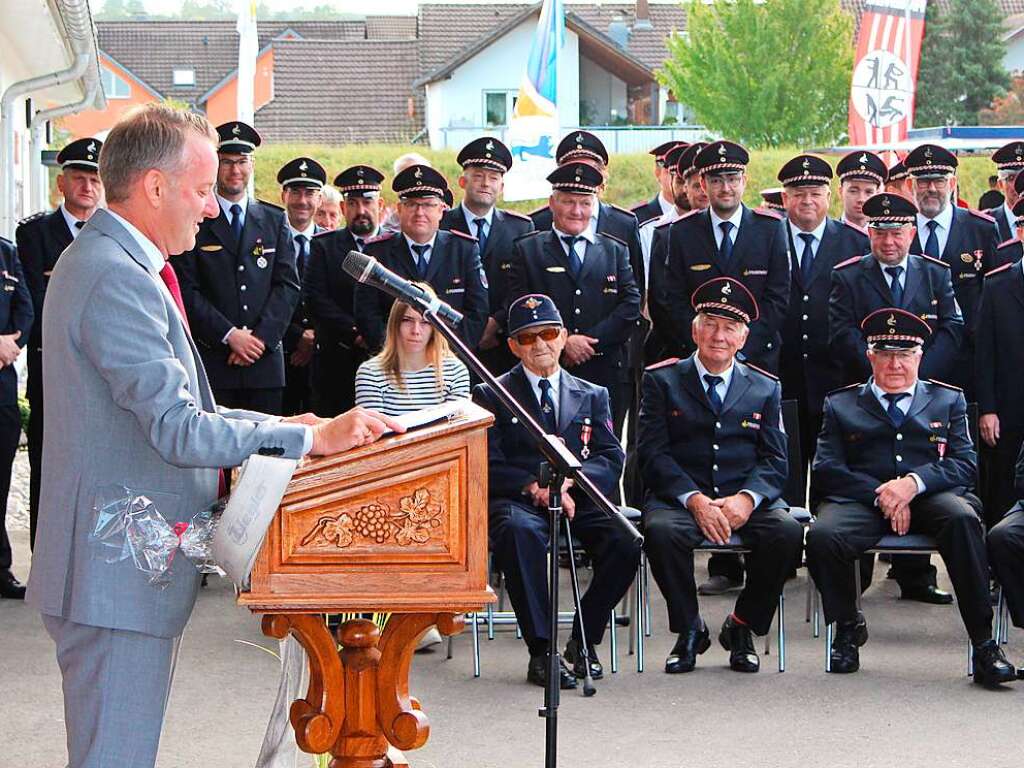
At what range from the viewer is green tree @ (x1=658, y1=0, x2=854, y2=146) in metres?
38.0

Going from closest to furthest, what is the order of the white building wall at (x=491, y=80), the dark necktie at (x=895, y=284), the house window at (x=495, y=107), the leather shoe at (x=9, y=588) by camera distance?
1. the leather shoe at (x=9, y=588)
2. the dark necktie at (x=895, y=284)
3. the white building wall at (x=491, y=80)
4. the house window at (x=495, y=107)

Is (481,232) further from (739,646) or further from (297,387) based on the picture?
(739,646)

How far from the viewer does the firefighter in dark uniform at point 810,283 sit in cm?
774

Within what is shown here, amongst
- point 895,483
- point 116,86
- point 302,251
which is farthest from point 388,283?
point 116,86

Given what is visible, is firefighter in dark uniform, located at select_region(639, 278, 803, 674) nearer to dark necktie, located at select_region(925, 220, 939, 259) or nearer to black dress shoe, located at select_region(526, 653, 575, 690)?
black dress shoe, located at select_region(526, 653, 575, 690)

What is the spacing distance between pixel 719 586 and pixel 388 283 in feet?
14.7

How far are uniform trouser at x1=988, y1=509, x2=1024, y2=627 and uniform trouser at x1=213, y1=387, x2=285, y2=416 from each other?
3334 millimetres

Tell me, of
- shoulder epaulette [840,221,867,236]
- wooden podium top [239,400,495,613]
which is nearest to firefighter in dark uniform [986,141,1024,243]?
shoulder epaulette [840,221,867,236]

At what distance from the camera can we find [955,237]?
8148 millimetres

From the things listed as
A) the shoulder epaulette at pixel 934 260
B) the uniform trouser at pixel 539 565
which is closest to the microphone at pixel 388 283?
the uniform trouser at pixel 539 565

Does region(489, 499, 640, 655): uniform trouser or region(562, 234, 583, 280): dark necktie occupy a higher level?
region(562, 234, 583, 280): dark necktie

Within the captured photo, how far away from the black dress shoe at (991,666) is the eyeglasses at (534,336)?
2.03m

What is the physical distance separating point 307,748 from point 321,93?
5110 cm

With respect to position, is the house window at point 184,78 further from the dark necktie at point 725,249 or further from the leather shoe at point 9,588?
the leather shoe at point 9,588
